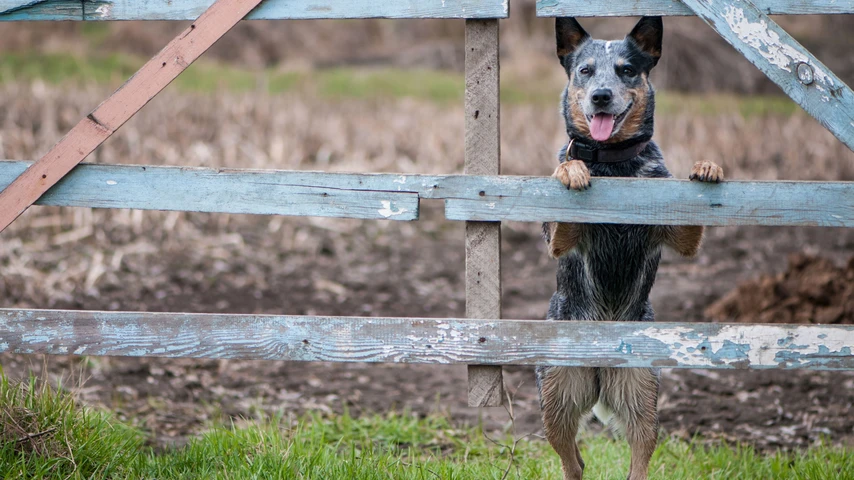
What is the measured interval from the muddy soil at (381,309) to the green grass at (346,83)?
5553 mm

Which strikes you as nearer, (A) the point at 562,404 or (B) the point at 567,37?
(A) the point at 562,404

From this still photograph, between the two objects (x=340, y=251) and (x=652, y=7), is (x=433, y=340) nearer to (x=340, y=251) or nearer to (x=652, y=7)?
(x=652, y=7)

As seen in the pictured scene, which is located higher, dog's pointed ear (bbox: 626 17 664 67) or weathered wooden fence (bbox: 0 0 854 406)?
dog's pointed ear (bbox: 626 17 664 67)

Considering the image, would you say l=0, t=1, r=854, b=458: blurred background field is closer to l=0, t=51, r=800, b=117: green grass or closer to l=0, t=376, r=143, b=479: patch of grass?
l=0, t=51, r=800, b=117: green grass

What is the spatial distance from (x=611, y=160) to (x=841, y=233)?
274 inches

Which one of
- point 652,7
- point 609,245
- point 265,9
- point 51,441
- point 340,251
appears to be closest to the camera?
point 652,7

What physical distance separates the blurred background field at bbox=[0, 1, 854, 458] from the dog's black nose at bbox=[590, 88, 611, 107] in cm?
224

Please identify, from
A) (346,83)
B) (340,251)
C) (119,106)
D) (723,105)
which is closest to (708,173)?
(119,106)

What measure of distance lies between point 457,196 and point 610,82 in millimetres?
1012

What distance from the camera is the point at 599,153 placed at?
387cm

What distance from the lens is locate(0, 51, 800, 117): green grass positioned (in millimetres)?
14961

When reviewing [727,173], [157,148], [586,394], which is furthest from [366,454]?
[727,173]

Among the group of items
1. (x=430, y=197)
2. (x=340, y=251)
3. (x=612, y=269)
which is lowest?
(x=340, y=251)

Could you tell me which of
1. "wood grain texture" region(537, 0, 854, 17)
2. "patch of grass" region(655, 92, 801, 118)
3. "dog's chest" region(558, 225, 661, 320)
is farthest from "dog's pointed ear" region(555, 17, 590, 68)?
"patch of grass" region(655, 92, 801, 118)
